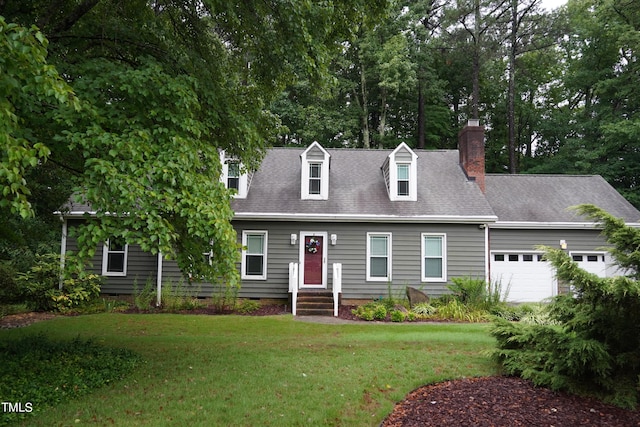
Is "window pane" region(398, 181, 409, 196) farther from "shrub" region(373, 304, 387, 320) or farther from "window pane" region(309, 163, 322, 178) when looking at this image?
"shrub" region(373, 304, 387, 320)

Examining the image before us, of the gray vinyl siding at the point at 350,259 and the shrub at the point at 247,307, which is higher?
the gray vinyl siding at the point at 350,259

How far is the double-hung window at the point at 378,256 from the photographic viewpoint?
47.8 ft

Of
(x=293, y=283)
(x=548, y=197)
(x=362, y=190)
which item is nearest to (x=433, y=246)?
(x=362, y=190)

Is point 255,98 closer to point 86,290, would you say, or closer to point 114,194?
point 114,194

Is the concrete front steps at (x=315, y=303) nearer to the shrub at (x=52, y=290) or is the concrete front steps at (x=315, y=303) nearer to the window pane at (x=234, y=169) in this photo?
the window pane at (x=234, y=169)

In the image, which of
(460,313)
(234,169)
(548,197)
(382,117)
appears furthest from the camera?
(382,117)

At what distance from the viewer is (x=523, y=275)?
15.8m

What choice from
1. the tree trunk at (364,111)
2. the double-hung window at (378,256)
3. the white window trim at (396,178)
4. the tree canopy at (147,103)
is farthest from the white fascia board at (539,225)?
the tree trunk at (364,111)

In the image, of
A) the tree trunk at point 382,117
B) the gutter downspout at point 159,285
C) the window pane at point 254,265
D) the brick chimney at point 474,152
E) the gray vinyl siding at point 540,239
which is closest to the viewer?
the gutter downspout at point 159,285

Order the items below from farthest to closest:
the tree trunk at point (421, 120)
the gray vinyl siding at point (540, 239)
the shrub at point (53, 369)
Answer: the tree trunk at point (421, 120)
the gray vinyl siding at point (540, 239)
the shrub at point (53, 369)

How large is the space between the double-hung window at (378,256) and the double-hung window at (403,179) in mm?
1726

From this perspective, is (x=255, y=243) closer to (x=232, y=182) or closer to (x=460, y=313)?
(x=232, y=182)

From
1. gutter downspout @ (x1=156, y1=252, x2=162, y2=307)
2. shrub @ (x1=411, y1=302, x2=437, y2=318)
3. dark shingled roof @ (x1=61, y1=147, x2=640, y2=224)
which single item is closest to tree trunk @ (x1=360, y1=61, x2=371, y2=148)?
dark shingled roof @ (x1=61, y1=147, x2=640, y2=224)

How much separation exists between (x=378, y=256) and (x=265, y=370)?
8672mm
